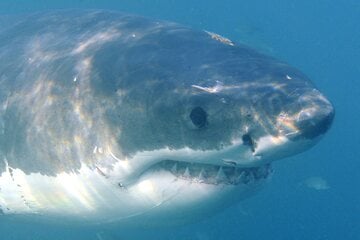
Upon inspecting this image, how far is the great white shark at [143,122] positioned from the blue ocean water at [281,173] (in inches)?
38.3

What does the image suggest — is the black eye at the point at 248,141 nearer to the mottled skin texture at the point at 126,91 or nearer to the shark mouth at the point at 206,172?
the mottled skin texture at the point at 126,91

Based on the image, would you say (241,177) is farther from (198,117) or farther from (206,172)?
(198,117)

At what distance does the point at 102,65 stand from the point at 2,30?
84.6 inches

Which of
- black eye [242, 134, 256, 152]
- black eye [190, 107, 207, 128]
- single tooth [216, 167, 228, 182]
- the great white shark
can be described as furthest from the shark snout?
single tooth [216, 167, 228, 182]

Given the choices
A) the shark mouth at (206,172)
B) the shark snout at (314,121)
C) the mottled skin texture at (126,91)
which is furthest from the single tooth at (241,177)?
the shark snout at (314,121)

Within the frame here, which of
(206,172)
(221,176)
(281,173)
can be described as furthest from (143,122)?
(281,173)

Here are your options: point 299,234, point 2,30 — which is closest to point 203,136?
point 2,30

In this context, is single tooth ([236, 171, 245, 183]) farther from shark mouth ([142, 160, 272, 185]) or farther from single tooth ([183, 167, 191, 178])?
single tooth ([183, 167, 191, 178])

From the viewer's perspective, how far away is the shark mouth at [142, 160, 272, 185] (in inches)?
129

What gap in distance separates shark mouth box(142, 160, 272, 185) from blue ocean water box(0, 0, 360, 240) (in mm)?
666

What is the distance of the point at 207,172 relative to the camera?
10.8ft

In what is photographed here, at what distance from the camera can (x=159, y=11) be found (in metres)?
44.8

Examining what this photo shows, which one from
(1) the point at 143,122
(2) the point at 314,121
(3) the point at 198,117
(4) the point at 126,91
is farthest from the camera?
(4) the point at 126,91

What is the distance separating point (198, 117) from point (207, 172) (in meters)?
0.50
